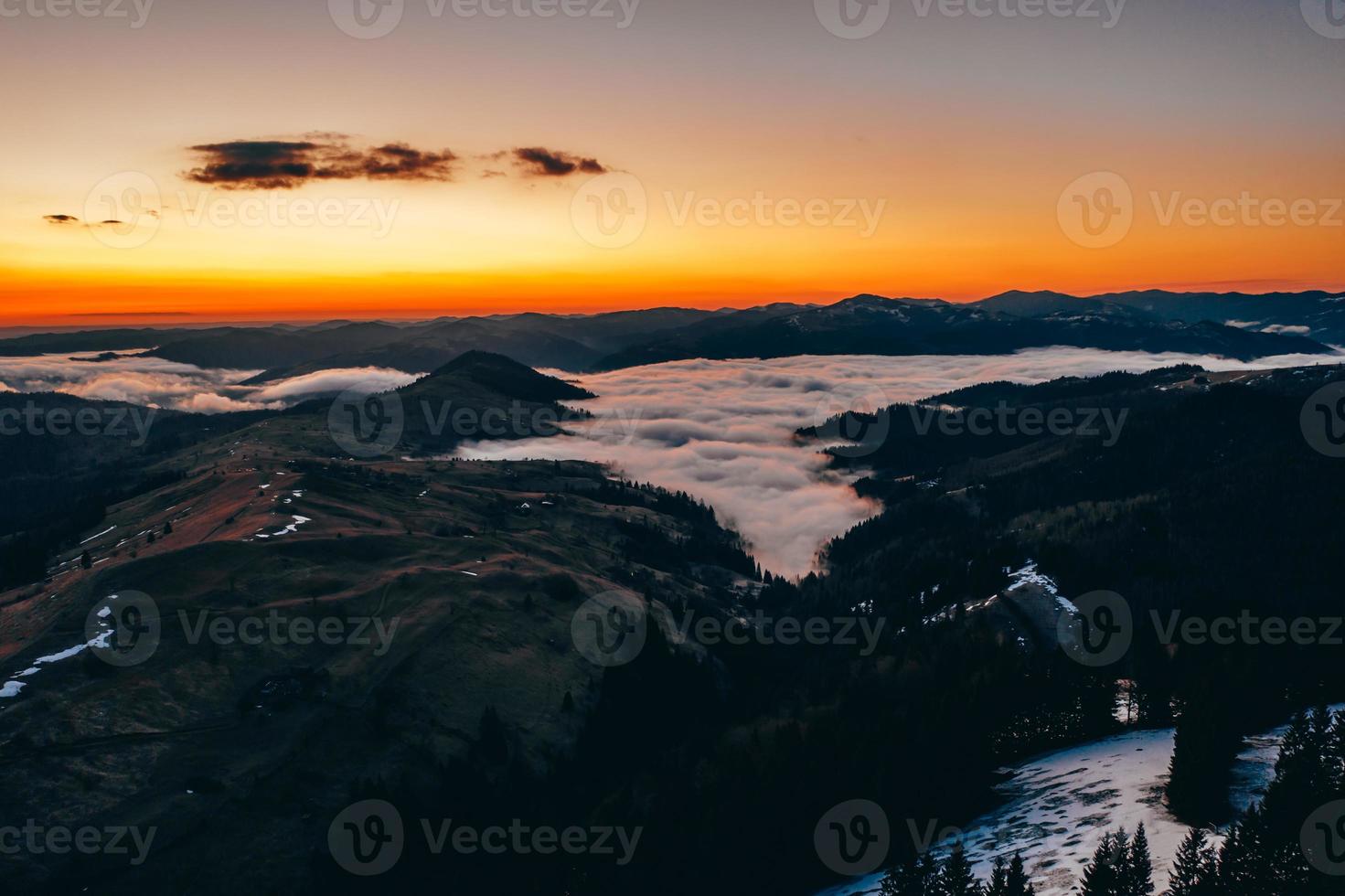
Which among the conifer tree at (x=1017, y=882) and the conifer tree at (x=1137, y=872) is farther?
the conifer tree at (x=1017, y=882)

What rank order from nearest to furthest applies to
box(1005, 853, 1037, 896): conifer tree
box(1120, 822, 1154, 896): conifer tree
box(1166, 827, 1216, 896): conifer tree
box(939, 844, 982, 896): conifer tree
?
box(1166, 827, 1216, 896): conifer tree, box(1120, 822, 1154, 896): conifer tree, box(1005, 853, 1037, 896): conifer tree, box(939, 844, 982, 896): conifer tree

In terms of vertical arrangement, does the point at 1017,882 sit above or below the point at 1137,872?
below

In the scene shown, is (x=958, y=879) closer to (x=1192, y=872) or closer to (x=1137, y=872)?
(x=1137, y=872)

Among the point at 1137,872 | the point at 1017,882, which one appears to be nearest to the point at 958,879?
the point at 1017,882

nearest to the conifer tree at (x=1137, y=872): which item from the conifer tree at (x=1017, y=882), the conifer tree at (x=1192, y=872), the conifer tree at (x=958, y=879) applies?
the conifer tree at (x=1192, y=872)

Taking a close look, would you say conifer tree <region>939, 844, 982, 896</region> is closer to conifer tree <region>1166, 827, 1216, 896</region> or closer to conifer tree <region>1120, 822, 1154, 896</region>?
conifer tree <region>1120, 822, 1154, 896</region>

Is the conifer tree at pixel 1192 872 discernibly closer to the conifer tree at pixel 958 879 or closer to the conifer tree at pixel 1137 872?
the conifer tree at pixel 1137 872

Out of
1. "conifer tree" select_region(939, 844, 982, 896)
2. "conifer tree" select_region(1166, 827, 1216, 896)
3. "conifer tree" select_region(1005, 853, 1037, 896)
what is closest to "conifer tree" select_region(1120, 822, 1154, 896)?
"conifer tree" select_region(1166, 827, 1216, 896)

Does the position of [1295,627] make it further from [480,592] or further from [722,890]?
[480,592]

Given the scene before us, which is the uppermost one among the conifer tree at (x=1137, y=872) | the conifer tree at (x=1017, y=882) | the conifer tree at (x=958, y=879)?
the conifer tree at (x=1137, y=872)

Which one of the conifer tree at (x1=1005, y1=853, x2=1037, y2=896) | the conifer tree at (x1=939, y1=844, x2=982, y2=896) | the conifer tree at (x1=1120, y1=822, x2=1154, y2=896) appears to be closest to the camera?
the conifer tree at (x1=1120, y1=822, x2=1154, y2=896)

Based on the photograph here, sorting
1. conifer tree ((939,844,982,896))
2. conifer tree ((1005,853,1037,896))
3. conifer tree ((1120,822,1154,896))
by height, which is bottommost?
conifer tree ((939,844,982,896))
